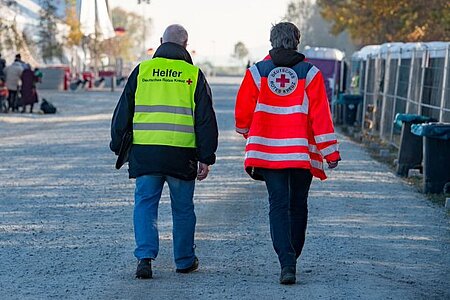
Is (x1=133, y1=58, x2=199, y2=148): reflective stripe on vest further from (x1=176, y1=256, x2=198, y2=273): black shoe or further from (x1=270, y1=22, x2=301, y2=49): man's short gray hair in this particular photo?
(x1=176, y1=256, x2=198, y2=273): black shoe

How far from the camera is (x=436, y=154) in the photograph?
14.5m

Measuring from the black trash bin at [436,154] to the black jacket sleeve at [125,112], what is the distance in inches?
269

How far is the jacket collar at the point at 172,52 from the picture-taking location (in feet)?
27.5

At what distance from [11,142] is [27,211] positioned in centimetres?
1149

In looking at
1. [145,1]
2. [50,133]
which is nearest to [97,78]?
[145,1]

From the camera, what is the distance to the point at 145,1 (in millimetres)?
53594

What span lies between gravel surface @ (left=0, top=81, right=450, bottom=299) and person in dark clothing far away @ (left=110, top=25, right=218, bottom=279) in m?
0.57

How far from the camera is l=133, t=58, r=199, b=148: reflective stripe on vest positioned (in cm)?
832

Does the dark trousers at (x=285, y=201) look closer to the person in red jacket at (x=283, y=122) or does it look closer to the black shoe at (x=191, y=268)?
the person in red jacket at (x=283, y=122)

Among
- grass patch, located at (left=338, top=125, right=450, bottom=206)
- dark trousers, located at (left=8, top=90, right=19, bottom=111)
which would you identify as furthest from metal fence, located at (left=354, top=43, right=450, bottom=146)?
dark trousers, located at (left=8, top=90, right=19, bottom=111)

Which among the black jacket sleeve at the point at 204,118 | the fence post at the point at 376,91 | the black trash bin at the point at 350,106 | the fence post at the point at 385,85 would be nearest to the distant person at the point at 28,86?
the black trash bin at the point at 350,106

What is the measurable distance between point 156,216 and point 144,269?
1.49 feet

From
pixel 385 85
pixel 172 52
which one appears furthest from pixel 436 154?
pixel 385 85

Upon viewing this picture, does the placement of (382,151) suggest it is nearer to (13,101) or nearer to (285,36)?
(285,36)
